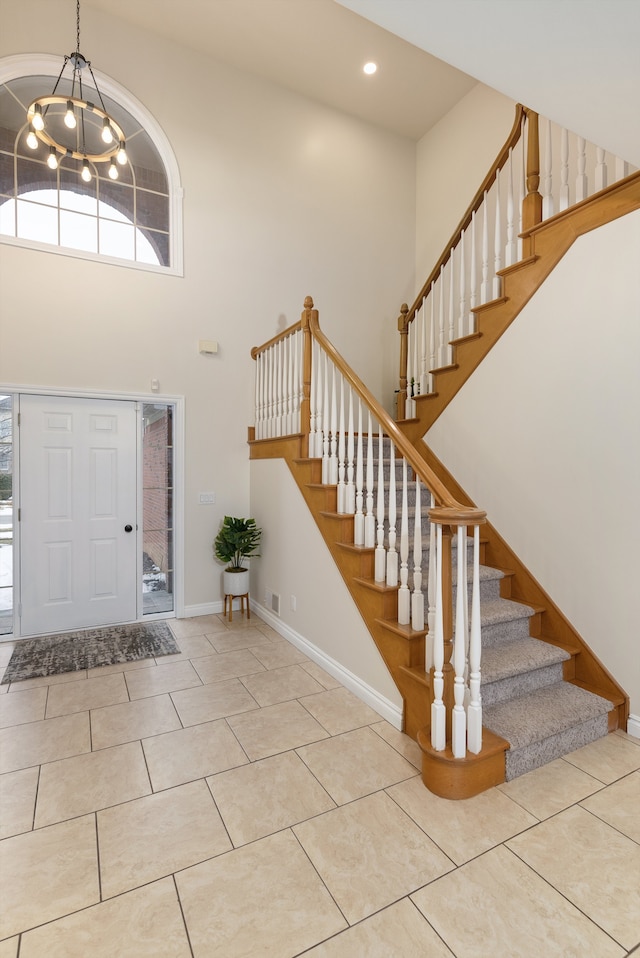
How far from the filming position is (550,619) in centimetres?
302

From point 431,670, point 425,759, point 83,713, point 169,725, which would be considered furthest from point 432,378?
point 83,713

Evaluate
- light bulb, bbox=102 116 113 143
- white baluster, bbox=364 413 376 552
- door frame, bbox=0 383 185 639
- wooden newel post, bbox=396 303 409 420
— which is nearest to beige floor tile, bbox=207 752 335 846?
white baluster, bbox=364 413 376 552

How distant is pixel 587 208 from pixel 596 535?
1.97 m

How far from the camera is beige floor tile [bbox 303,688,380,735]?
2670 millimetres

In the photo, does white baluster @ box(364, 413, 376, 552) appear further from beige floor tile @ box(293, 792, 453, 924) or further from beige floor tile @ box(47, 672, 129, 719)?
beige floor tile @ box(47, 672, 129, 719)

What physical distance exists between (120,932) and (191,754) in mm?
920

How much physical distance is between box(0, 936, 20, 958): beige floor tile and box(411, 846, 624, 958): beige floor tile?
125 centimetres

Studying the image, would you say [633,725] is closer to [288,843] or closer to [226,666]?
[288,843]

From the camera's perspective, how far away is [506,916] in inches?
60.6

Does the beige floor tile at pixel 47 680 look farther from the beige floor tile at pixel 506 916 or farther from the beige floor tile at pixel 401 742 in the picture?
the beige floor tile at pixel 506 916

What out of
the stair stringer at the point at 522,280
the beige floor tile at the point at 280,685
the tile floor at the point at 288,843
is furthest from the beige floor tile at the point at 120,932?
the stair stringer at the point at 522,280

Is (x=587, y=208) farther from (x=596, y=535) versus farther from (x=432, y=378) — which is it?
(x=596, y=535)

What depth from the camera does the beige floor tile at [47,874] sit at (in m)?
1.55

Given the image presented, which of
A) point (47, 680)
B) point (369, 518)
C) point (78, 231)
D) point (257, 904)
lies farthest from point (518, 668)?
point (78, 231)
